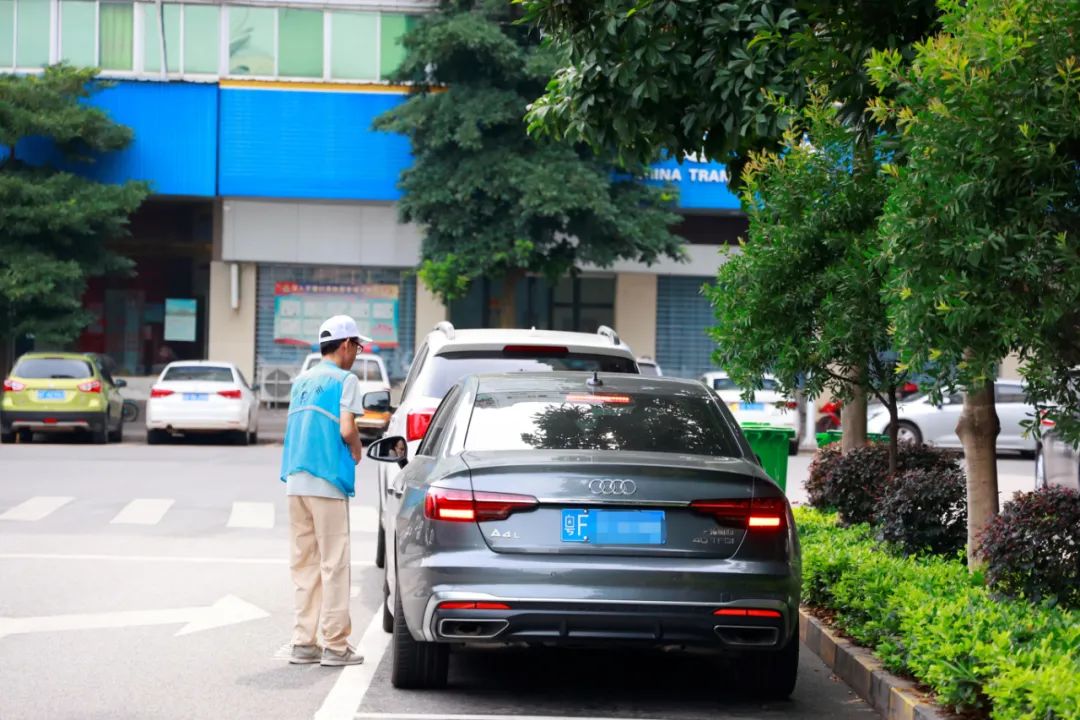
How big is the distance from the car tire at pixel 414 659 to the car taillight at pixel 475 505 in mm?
622

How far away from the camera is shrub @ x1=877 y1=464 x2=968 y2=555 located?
31.0 feet

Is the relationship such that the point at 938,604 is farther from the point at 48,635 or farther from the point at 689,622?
the point at 48,635

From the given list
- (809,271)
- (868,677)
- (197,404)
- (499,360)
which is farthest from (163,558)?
(197,404)

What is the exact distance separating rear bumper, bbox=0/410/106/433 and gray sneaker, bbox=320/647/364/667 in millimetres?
19602

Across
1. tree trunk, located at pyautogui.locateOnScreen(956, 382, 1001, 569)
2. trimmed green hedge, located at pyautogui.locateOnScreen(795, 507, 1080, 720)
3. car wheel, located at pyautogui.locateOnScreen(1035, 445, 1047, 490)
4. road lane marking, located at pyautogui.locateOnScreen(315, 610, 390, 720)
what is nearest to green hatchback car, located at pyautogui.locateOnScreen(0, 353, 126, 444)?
car wheel, located at pyautogui.locateOnScreen(1035, 445, 1047, 490)

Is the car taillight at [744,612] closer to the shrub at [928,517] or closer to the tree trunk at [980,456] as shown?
the tree trunk at [980,456]

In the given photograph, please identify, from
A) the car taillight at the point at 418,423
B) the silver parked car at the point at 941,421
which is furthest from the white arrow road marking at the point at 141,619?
the silver parked car at the point at 941,421

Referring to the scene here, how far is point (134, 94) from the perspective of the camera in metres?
35.0

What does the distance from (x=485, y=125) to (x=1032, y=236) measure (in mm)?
26023

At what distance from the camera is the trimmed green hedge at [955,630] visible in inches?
221

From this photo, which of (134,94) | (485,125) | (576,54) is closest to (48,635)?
(576,54)

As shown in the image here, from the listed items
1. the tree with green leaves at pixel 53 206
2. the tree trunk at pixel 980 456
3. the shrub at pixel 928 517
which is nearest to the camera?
the tree trunk at pixel 980 456

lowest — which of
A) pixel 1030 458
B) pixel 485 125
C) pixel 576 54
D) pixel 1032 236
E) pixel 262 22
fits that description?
pixel 1030 458

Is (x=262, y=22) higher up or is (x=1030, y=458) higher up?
(x=262, y=22)
